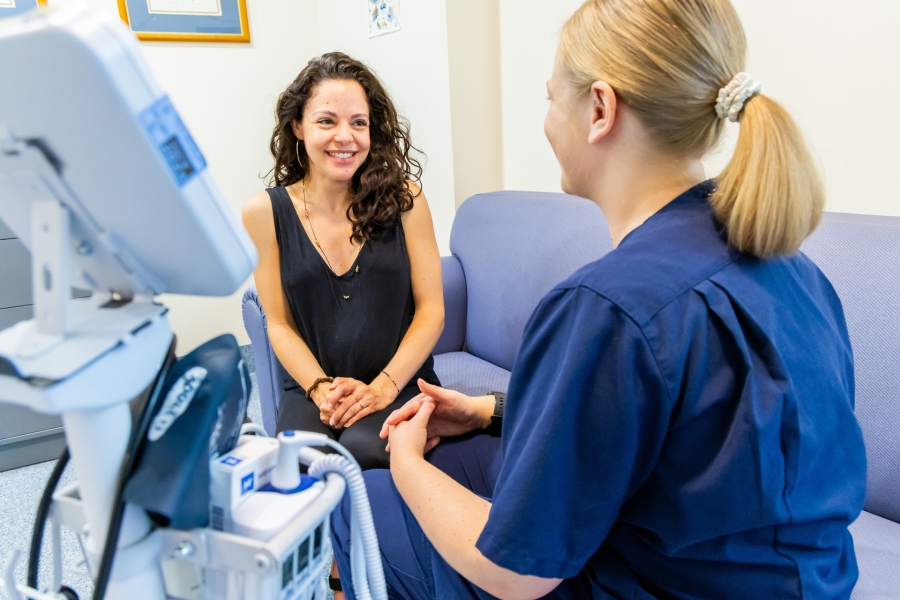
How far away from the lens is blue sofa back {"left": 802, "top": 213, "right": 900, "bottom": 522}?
108cm

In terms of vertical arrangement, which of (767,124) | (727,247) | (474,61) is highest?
(474,61)

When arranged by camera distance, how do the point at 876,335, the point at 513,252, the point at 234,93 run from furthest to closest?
the point at 234,93
the point at 513,252
the point at 876,335

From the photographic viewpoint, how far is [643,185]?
2.50ft

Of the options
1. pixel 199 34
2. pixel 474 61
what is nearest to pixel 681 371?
pixel 474 61

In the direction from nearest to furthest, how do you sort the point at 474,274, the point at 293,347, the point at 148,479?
the point at 148,479, the point at 293,347, the point at 474,274

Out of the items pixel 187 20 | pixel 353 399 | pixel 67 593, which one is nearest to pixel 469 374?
pixel 353 399

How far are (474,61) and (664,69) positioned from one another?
Answer: 60.6 inches

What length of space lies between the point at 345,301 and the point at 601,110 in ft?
3.11

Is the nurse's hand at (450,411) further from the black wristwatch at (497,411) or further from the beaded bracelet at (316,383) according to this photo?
the beaded bracelet at (316,383)

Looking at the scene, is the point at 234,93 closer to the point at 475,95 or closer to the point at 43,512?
the point at 475,95

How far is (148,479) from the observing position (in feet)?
1.62

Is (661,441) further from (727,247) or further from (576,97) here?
(576,97)

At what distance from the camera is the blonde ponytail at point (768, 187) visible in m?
0.64

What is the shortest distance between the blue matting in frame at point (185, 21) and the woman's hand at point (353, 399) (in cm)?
181
